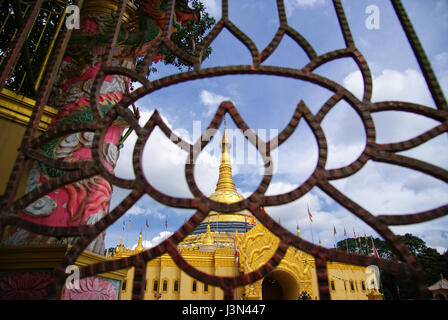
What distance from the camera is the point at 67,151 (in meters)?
3.81

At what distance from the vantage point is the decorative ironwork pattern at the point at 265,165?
1.94 m

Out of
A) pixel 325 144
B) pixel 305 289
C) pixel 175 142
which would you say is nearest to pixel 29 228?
pixel 175 142

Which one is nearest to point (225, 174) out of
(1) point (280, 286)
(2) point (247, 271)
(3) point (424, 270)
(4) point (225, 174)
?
(4) point (225, 174)

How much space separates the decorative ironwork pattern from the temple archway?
15.1 m

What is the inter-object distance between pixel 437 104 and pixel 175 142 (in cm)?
228

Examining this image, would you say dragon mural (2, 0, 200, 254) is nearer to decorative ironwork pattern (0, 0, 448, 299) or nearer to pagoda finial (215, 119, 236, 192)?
decorative ironwork pattern (0, 0, 448, 299)

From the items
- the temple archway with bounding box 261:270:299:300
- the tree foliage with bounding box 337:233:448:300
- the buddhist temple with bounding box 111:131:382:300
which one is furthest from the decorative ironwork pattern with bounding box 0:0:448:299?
the tree foliage with bounding box 337:233:448:300

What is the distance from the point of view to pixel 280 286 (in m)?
18.4

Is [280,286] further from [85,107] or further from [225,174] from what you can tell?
[85,107]

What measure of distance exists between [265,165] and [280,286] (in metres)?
18.4

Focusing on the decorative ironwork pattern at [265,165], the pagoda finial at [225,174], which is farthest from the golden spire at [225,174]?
the decorative ironwork pattern at [265,165]

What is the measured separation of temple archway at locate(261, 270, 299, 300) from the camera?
627 inches

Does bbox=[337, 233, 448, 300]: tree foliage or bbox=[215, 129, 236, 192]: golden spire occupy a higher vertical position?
bbox=[215, 129, 236, 192]: golden spire
